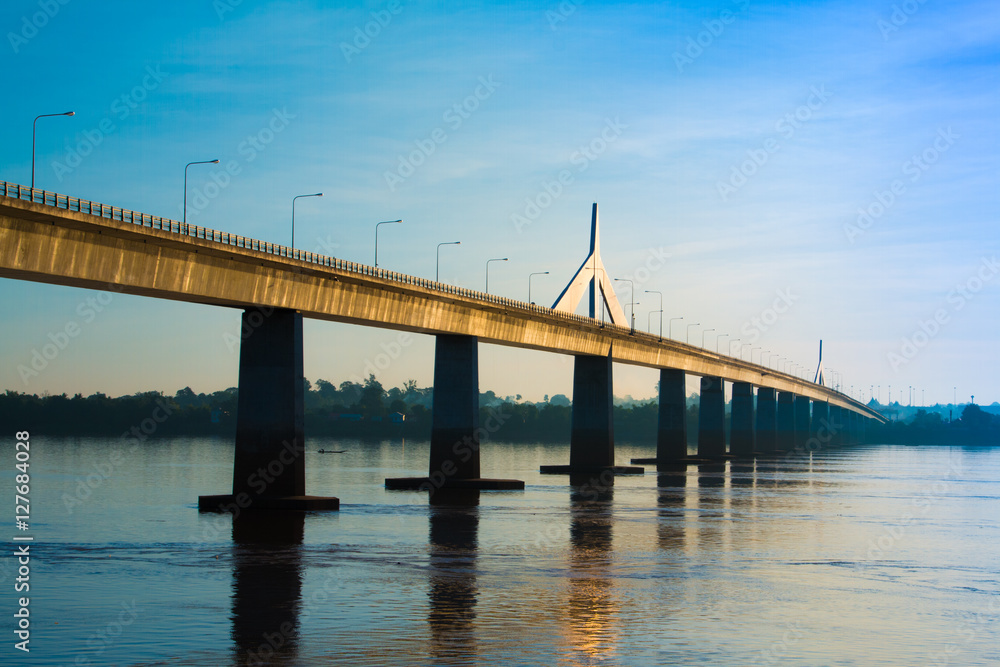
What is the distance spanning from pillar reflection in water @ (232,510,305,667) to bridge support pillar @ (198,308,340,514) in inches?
176

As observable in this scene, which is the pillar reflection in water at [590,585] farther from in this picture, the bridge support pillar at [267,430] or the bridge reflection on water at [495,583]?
the bridge support pillar at [267,430]

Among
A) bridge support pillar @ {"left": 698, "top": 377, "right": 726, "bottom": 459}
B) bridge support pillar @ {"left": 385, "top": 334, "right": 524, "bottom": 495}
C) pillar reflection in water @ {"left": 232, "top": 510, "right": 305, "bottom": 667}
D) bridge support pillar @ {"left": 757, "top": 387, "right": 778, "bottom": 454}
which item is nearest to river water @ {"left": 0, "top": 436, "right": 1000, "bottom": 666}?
pillar reflection in water @ {"left": 232, "top": 510, "right": 305, "bottom": 667}

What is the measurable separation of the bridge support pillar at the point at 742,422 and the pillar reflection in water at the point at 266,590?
409 ft

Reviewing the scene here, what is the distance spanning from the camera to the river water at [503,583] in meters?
24.2

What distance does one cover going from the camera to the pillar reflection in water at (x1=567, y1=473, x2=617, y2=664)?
80.8 ft

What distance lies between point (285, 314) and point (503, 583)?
26350 mm

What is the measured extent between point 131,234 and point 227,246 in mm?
6267

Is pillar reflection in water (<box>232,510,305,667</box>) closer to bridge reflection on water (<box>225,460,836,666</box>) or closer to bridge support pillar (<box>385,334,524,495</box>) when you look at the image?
bridge reflection on water (<box>225,460,836,666</box>)

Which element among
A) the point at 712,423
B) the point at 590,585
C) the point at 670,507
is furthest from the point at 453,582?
the point at 712,423

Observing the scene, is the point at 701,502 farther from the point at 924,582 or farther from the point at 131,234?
the point at 131,234

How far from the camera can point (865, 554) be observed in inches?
1727

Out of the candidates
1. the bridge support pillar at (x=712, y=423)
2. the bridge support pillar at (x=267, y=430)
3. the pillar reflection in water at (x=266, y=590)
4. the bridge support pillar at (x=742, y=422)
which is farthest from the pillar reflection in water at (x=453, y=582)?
the bridge support pillar at (x=742, y=422)

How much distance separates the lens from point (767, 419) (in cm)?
19088

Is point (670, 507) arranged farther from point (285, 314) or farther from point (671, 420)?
point (671, 420)
